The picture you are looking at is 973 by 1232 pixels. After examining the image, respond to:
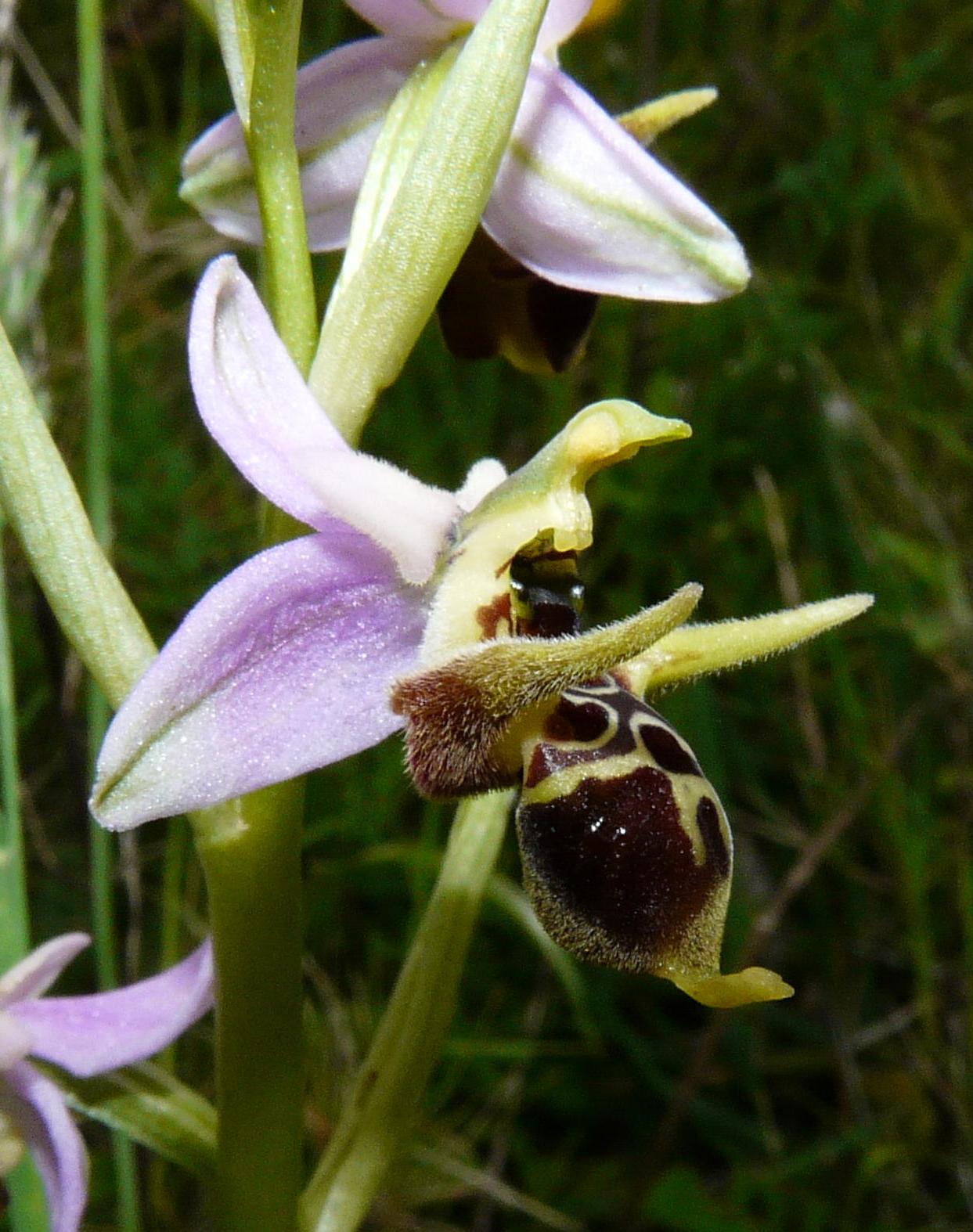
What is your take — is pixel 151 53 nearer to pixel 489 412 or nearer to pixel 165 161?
pixel 165 161

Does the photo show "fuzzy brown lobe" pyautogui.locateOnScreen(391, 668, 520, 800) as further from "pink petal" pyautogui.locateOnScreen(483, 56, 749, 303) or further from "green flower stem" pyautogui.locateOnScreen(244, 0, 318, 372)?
"pink petal" pyautogui.locateOnScreen(483, 56, 749, 303)

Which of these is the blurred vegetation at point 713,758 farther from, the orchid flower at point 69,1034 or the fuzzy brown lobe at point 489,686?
the fuzzy brown lobe at point 489,686

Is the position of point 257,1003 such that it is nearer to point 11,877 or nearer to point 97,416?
point 11,877

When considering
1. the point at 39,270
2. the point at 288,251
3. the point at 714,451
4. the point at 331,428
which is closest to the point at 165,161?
the point at 714,451

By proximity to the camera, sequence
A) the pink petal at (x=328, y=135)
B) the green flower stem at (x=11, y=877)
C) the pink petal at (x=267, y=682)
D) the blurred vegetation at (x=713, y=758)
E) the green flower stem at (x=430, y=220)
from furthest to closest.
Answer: the blurred vegetation at (x=713, y=758)
the pink petal at (x=328, y=135)
the green flower stem at (x=11, y=877)
the green flower stem at (x=430, y=220)
the pink petal at (x=267, y=682)

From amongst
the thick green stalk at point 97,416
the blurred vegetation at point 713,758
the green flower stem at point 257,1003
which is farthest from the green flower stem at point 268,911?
the blurred vegetation at point 713,758

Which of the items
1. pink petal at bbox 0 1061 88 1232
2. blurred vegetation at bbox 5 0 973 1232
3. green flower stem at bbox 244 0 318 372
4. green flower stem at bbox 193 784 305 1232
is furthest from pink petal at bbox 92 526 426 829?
blurred vegetation at bbox 5 0 973 1232

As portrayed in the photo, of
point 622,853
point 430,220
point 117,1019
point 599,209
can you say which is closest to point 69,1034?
point 117,1019
